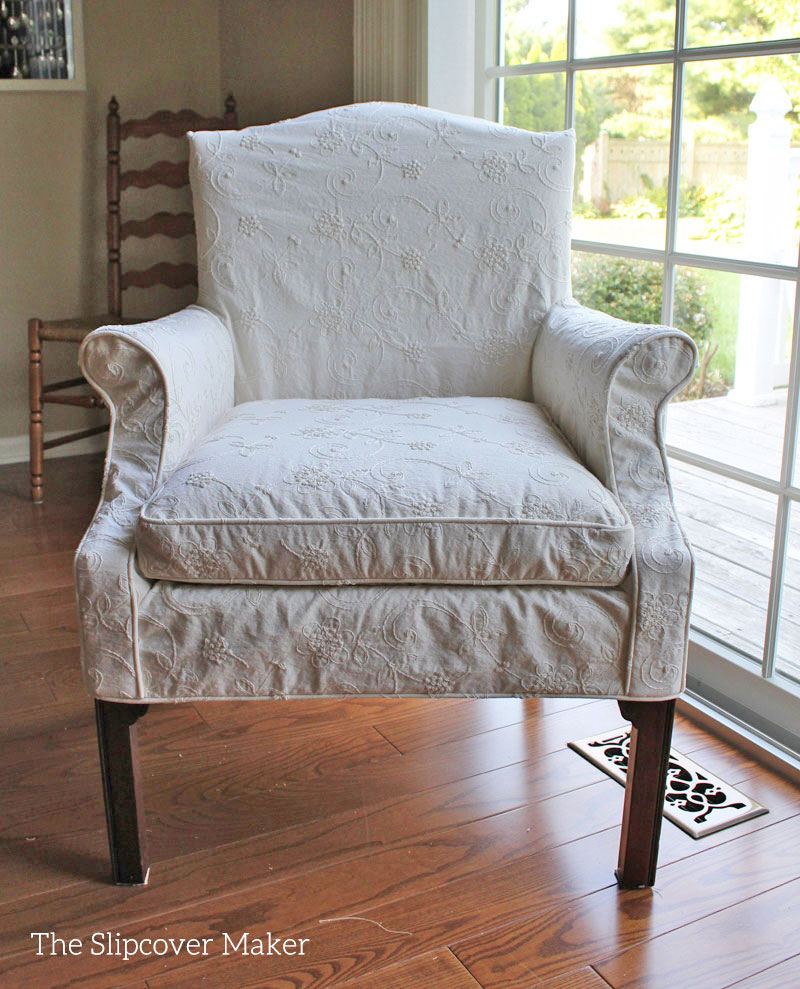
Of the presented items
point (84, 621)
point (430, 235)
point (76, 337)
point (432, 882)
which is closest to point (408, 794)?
point (432, 882)

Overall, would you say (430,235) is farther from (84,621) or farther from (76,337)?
(76,337)

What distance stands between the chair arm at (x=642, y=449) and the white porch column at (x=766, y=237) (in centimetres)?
26

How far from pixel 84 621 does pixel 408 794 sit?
52 centimetres

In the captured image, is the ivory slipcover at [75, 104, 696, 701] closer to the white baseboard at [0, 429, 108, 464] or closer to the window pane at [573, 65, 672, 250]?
the window pane at [573, 65, 672, 250]

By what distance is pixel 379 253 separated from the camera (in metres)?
1.68

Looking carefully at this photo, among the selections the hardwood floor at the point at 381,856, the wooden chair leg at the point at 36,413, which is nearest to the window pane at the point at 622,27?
the hardwood floor at the point at 381,856

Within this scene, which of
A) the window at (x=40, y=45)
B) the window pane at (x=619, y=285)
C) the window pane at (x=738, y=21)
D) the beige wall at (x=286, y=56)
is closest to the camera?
the window pane at (x=738, y=21)

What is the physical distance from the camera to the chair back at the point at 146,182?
2.78 metres

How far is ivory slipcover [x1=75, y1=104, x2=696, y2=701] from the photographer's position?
1178mm

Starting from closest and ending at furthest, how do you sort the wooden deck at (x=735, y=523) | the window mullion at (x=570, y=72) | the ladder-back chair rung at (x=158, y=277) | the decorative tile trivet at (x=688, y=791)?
the decorative tile trivet at (x=688, y=791), the wooden deck at (x=735, y=523), the window mullion at (x=570, y=72), the ladder-back chair rung at (x=158, y=277)

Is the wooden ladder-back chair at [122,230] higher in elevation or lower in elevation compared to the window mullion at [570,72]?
lower

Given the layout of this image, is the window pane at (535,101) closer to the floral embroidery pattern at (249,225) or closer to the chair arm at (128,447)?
the floral embroidery pattern at (249,225)

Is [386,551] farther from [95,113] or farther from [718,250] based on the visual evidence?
[95,113]

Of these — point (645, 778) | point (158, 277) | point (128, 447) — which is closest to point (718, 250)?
point (645, 778)
